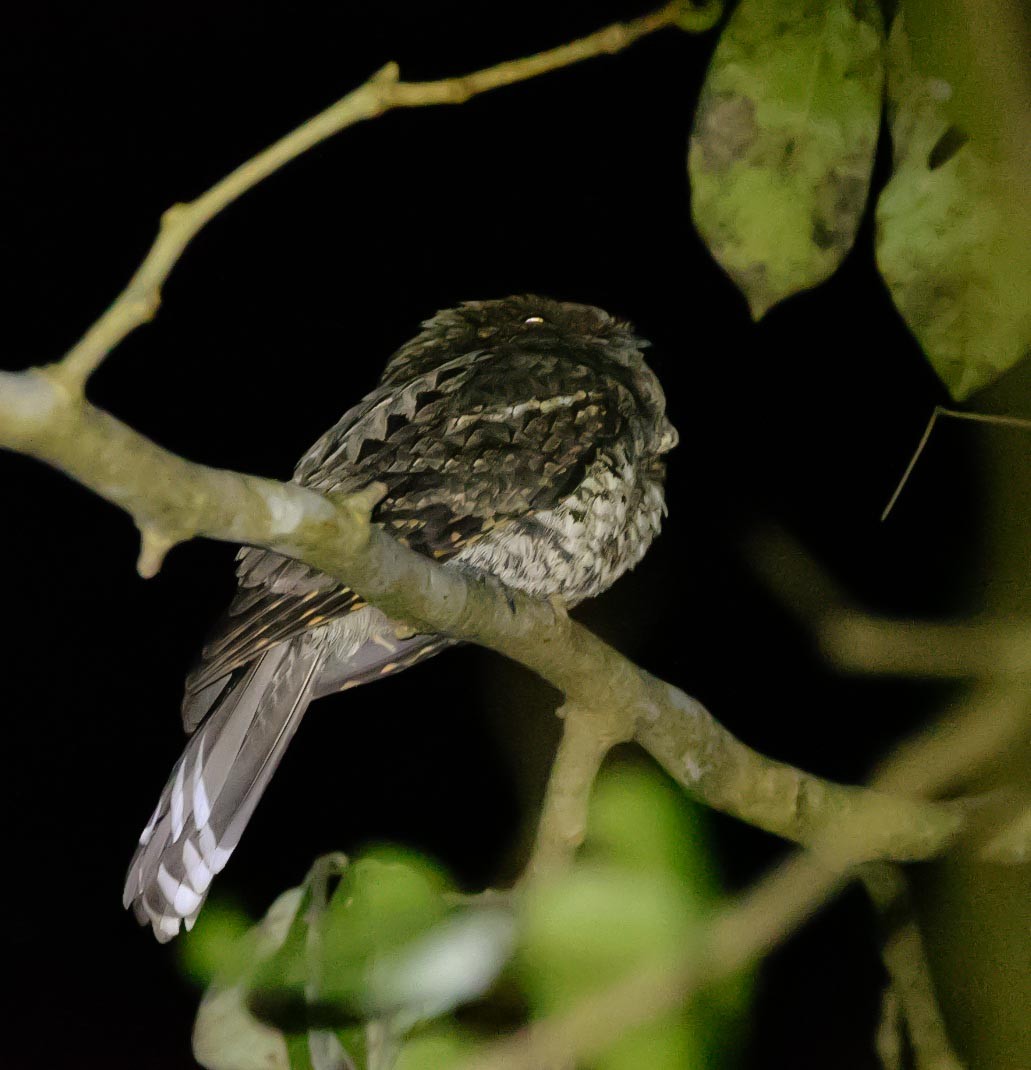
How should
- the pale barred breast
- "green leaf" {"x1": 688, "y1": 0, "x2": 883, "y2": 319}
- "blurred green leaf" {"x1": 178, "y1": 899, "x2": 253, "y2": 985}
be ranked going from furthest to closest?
the pale barred breast, "blurred green leaf" {"x1": 178, "y1": 899, "x2": 253, "y2": 985}, "green leaf" {"x1": 688, "y1": 0, "x2": 883, "y2": 319}

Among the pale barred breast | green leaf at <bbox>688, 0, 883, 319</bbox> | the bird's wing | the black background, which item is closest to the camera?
green leaf at <bbox>688, 0, 883, 319</bbox>

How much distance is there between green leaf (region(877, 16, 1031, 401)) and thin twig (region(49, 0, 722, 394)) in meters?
0.23

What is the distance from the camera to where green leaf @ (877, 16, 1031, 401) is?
743 mm

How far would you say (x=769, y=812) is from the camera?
1.63 meters

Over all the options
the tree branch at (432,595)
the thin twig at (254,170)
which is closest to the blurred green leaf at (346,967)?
the tree branch at (432,595)

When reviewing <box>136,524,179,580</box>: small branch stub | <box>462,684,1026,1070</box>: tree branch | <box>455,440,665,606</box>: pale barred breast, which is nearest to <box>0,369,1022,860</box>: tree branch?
<box>136,524,179,580</box>: small branch stub

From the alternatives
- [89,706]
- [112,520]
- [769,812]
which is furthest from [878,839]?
[89,706]

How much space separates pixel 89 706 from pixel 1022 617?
3753 millimetres

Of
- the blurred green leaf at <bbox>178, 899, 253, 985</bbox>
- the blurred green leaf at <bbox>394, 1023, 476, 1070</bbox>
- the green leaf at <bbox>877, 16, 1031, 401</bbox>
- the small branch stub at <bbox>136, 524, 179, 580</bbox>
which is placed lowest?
the blurred green leaf at <bbox>394, 1023, 476, 1070</bbox>

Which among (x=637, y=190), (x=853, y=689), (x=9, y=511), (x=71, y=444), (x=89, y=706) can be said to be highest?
(x=71, y=444)

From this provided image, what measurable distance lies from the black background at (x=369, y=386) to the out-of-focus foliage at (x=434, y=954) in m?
2.32

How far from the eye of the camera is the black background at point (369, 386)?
3.57m

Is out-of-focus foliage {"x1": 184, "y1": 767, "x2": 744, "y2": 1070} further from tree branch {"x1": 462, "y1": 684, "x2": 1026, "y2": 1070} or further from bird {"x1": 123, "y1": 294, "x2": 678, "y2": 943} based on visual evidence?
bird {"x1": 123, "y1": 294, "x2": 678, "y2": 943}

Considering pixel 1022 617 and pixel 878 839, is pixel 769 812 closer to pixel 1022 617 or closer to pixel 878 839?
pixel 878 839
